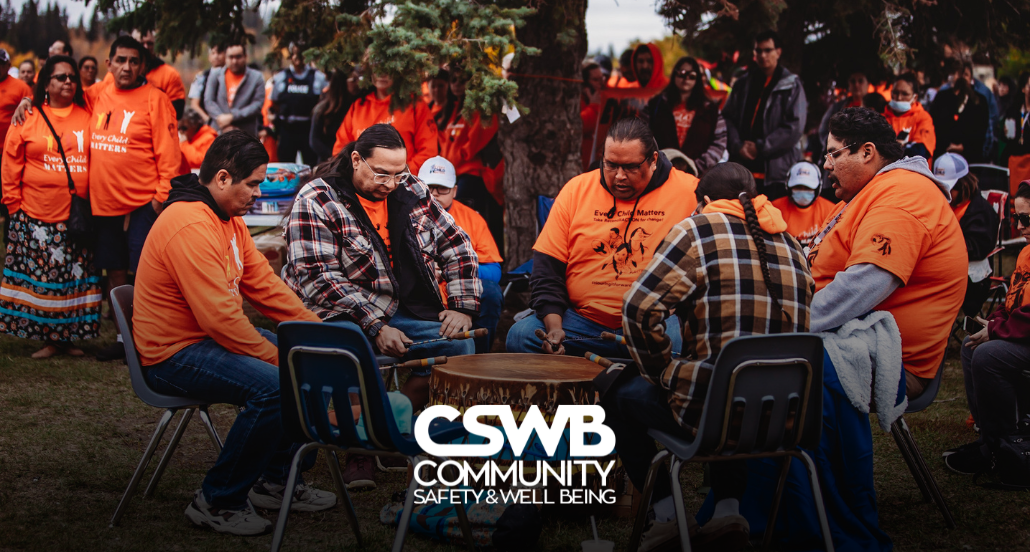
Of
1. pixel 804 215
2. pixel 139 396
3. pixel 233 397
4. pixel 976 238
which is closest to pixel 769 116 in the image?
pixel 804 215

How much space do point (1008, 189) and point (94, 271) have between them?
313 inches

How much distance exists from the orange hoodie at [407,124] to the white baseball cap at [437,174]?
1118 millimetres

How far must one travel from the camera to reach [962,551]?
339cm

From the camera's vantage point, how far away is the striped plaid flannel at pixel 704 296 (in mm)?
2934

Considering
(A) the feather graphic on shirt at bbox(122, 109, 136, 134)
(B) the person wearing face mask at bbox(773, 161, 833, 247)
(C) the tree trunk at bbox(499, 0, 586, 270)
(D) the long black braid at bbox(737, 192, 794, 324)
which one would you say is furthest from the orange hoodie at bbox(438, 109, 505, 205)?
(D) the long black braid at bbox(737, 192, 794, 324)

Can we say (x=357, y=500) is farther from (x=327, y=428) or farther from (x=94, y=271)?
(x=94, y=271)

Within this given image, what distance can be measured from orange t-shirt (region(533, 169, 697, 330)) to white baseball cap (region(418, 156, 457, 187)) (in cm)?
147

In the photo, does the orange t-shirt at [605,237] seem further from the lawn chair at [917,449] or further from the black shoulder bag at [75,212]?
the black shoulder bag at [75,212]

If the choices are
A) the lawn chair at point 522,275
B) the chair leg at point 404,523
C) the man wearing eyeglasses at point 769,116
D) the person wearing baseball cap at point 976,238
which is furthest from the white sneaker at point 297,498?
the person wearing baseball cap at point 976,238

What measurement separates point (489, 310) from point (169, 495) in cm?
206

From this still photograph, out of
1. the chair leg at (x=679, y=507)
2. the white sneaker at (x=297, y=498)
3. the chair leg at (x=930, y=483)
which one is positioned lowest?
the white sneaker at (x=297, y=498)

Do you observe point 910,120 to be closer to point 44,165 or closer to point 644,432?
point 644,432

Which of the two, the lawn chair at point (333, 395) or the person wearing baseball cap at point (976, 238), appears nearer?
the lawn chair at point (333, 395)

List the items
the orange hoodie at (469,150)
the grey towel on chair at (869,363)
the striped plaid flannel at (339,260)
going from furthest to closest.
A: the orange hoodie at (469,150), the striped plaid flannel at (339,260), the grey towel on chair at (869,363)
